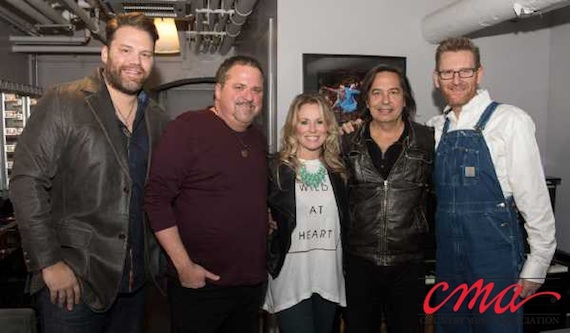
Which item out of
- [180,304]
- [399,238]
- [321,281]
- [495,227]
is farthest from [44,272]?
[495,227]

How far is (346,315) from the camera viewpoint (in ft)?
7.27

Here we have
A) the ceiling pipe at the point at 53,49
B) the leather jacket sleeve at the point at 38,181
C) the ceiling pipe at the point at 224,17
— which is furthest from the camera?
the ceiling pipe at the point at 53,49

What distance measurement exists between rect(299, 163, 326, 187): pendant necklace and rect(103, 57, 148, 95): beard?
78 cm

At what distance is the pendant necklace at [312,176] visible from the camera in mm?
2137

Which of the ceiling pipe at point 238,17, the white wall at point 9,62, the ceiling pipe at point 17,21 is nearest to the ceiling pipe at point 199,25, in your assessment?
the ceiling pipe at point 238,17

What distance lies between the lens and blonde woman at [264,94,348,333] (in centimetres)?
210

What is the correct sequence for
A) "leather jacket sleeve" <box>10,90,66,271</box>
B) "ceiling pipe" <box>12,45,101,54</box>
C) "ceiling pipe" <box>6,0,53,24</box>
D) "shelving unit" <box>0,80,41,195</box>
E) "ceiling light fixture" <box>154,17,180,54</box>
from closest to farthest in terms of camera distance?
"leather jacket sleeve" <box>10,90,66,271</box>, "ceiling pipe" <box>6,0,53,24</box>, "ceiling light fixture" <box>154,17,180,54</box>, "shelving unit" <box>0,80,41,195</box>, "ceiling pipe" <box>12,45,101,54</box>

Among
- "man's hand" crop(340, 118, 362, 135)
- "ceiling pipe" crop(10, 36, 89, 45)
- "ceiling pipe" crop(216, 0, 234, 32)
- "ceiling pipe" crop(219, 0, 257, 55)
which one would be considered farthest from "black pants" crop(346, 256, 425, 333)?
"ceiling pipe" crop(10, 36, 89, 45)

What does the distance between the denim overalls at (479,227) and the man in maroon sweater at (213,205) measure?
84cm

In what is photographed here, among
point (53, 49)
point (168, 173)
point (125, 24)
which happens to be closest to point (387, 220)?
point (168, 173)

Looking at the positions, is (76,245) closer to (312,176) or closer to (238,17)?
(312,176)

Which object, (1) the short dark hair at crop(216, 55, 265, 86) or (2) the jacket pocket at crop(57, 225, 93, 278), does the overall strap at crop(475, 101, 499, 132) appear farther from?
(2) the jacket pocket at crop(57, 225, 93, 278)

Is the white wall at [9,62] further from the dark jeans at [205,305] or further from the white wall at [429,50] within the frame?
the dark jeans at [205,305]

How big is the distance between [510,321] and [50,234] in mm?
1903
